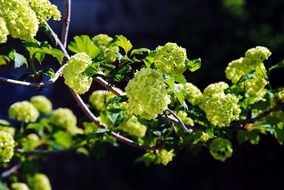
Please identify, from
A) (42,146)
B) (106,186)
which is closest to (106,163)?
(106,186)

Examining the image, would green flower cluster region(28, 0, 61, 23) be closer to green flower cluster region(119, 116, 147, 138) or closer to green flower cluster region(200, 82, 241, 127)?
green flower cluster region(200, 82, 241, 127)

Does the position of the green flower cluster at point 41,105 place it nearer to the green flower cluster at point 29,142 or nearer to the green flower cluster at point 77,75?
the green flower cluster at point 29,142

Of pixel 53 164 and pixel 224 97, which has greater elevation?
pixel 53 164

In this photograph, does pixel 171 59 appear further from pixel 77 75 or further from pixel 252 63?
pixel 252 63

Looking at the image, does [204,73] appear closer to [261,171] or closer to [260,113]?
[261,171]

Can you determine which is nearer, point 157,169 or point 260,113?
point 260,113

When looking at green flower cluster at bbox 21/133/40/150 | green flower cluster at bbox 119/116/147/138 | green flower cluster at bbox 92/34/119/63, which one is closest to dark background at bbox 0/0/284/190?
green flower cluster at bbox 21/133/40/150

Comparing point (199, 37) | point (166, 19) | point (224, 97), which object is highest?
point (166, 19)
